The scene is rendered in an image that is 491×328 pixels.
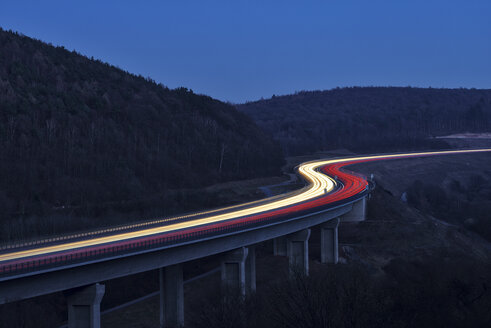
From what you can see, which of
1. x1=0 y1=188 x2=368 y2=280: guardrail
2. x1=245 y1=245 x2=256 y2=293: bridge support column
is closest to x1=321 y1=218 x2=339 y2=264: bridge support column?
x1=245 y1=245 x2=256 y2=293: bridge support column

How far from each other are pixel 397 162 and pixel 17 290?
108175mm

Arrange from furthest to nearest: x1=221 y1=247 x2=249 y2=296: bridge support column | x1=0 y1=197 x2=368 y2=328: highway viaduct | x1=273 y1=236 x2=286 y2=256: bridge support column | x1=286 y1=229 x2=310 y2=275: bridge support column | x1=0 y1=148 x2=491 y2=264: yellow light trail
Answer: x1=273 y1=236 x2=286 y2=256: bridge support column
x1=286 y1=229 x2=310 y2=275: bridge support column
x1=221 y1=247 x2=249 y2=296: bridge support column
x1=0 y1=148 x2=491 y2=264: yellow light trail
x1=0 y1=197 x2=368 y2=328: highway viaduct

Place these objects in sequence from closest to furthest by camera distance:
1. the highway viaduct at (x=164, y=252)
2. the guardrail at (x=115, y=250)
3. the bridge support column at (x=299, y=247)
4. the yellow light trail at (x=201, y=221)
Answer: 1. the guardrail at (x=115, y=250)
2. the highway viaduct at (x=164, y=252)
3. the yellow light trail at (x=201, y=221)
4. the bridge support column at (x=299, y=247)

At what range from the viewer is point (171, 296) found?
36812 millimetres

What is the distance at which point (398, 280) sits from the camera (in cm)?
4738

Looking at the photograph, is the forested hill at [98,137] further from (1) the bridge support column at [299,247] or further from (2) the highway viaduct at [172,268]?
(1) the bridge support column at [299,247]

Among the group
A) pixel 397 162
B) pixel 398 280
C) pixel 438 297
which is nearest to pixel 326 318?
pixel 438 297

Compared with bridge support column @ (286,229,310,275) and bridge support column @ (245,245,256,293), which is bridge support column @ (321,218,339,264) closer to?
bridge support column @ (286,229,310,275)

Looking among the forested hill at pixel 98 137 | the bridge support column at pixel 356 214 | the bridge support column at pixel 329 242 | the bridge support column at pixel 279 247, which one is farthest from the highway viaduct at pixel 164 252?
the forested hill at pixel 98 137

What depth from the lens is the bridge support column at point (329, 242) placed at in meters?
56.9

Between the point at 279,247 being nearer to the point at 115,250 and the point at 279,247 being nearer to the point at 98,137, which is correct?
the point at 115,250

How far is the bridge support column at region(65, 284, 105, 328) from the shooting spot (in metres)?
29.4

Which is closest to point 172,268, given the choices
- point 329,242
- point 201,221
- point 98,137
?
point 201,221

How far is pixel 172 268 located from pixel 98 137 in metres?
51.3
